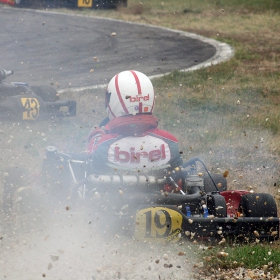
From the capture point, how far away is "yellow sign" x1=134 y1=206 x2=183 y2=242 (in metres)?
4.95

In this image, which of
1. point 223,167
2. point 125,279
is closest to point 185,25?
point 223,167

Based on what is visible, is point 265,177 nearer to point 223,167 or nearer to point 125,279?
point 223,167

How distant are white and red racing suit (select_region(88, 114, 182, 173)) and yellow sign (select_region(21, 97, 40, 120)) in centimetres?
340

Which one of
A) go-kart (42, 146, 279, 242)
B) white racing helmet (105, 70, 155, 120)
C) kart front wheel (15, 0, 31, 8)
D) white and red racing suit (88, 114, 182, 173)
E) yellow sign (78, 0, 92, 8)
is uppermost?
white racing helmet (105, 70, 155, 120)

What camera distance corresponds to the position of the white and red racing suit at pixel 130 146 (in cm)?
536

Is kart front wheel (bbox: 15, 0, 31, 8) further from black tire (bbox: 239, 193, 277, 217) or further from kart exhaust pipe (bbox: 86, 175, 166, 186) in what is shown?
black tire (bbox: 239, 193, 277, 217)

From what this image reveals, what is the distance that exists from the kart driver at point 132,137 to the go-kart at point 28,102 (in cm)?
323

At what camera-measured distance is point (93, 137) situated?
18.8 feet

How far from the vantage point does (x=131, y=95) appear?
5480 mm

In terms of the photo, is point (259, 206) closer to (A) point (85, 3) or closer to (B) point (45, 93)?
(B) point (45, 93)

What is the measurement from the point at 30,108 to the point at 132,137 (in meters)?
3.57

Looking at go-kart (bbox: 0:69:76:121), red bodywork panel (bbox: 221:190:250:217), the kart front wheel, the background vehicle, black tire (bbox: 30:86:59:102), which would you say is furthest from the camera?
the background vehicle

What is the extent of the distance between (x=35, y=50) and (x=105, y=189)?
34.0 feet

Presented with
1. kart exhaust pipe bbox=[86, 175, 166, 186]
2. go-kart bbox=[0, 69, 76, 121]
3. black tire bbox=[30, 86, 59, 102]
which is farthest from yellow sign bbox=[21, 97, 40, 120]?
kart exhaust pipe bbox=[86, 175, 166, 186]
